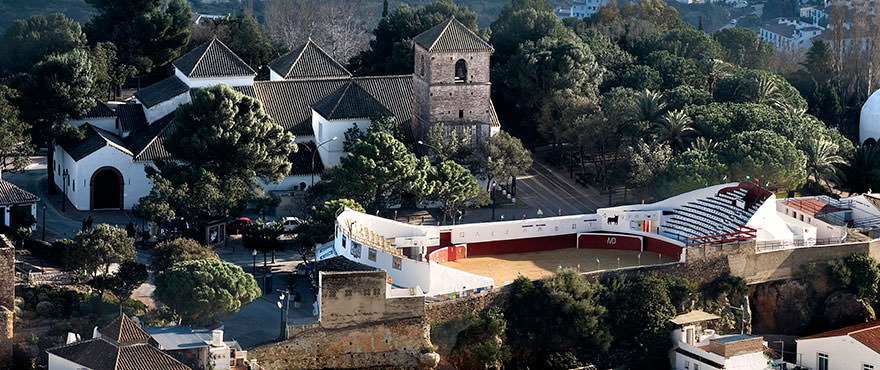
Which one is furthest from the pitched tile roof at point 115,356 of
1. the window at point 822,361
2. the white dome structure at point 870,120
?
the white dome structure at point 870,120

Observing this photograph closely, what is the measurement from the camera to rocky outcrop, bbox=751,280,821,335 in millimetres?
101938

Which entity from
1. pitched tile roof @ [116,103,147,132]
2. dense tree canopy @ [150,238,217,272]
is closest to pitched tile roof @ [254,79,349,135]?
pitched tile roof @ [116,103,147,132]

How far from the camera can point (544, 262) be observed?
331ft

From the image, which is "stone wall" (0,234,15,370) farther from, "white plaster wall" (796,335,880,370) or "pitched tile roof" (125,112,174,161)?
"white plaster wall" (796,335,880,370)

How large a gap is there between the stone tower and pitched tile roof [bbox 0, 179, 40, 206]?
2455 centimetres

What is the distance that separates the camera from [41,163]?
4811 inches

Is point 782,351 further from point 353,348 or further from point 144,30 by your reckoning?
point 144,30

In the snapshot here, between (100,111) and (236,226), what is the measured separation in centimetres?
1573

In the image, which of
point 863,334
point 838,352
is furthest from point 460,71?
point 863,334

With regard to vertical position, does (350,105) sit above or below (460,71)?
below

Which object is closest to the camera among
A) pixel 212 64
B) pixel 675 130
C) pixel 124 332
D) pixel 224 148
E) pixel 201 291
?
pixel 124 332

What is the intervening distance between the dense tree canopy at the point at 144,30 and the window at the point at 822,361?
56.1 meters

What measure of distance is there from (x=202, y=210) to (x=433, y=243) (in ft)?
47.4

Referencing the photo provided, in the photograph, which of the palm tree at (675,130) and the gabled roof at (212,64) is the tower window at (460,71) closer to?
the palm tree at (675,130)
